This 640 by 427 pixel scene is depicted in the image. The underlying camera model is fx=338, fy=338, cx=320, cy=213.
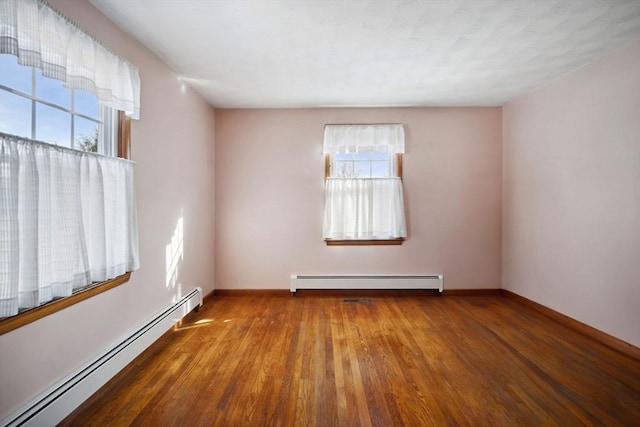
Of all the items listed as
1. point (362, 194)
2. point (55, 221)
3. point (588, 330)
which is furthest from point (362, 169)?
point (55, 221)

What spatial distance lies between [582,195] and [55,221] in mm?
4209

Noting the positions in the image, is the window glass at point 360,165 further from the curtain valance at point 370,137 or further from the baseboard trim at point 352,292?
the baseboard trim at point 352,292

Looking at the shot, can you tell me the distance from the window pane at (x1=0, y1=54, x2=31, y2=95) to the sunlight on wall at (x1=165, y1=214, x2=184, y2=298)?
70.1 inches

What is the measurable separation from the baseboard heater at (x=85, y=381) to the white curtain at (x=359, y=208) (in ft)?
7.70

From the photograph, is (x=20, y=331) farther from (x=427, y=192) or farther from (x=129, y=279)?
(x=427, y=192)

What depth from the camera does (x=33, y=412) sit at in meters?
1.67

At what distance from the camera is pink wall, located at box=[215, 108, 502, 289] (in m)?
4.64

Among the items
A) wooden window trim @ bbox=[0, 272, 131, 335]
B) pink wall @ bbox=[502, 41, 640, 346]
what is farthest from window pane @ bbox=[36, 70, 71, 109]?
pink wall @ bbox=[502, 41, 640, 346]

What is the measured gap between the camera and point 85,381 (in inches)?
79.3

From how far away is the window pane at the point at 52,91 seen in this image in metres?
1.84

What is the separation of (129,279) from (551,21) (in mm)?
3665

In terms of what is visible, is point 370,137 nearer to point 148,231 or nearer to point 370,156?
point 370,156

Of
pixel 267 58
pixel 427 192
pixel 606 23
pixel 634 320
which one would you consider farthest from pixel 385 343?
pixel 606 23

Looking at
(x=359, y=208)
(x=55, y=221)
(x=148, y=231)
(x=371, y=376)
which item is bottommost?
(x=371, y=376)
